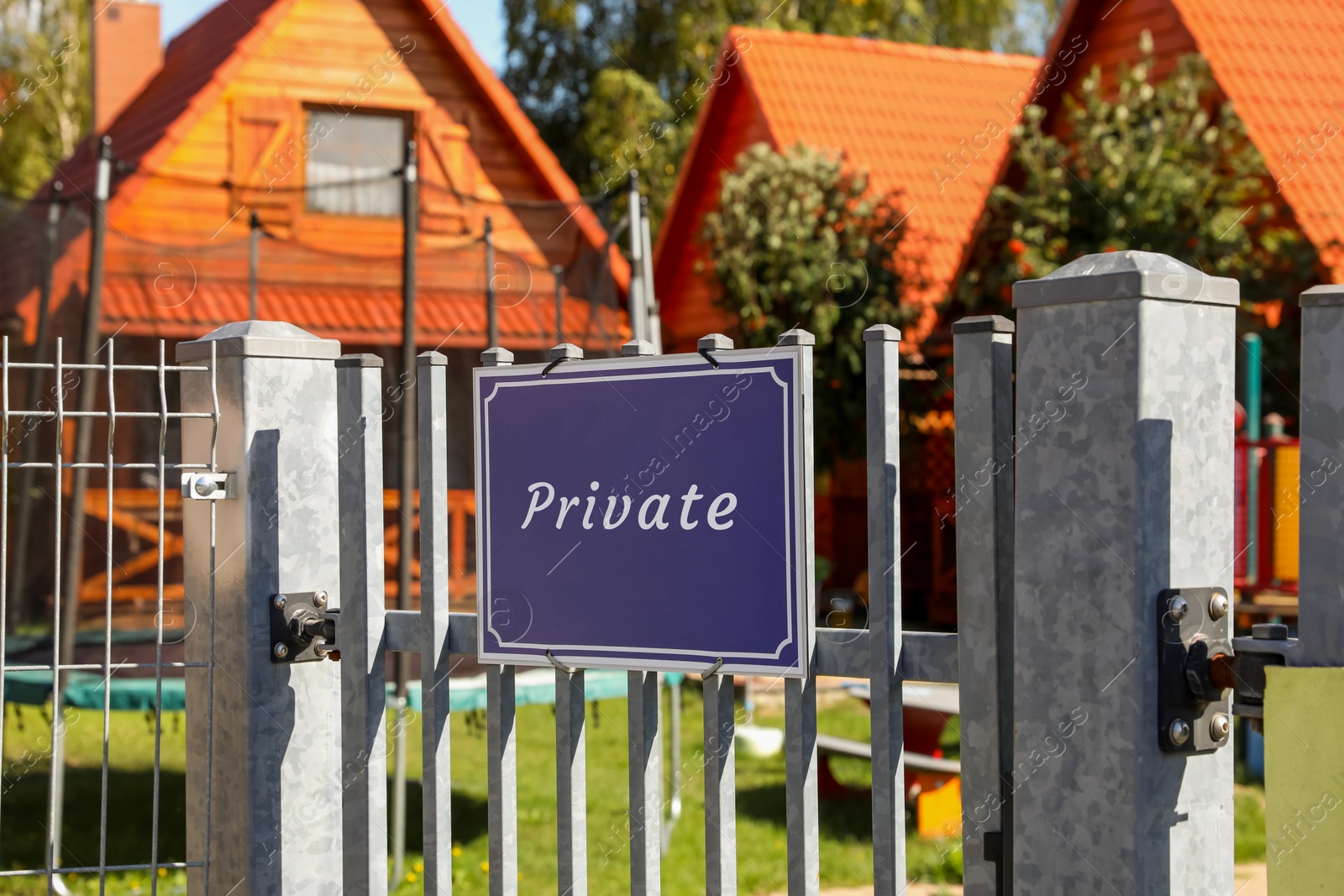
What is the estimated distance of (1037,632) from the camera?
2213 millimetres

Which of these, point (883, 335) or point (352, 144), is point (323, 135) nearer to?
point (352, 144)

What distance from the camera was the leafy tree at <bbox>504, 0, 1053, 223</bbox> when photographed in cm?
2431

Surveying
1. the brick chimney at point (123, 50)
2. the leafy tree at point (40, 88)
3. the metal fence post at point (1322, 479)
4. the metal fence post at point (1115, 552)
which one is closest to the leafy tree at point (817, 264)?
the metal fence post at point (1115, 552)

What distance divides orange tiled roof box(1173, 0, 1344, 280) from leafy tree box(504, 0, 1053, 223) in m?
11.3

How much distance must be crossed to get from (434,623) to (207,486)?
630 millimetres

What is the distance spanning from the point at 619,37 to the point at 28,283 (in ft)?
69.7

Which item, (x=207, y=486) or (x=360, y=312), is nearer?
(x=207, y=486)

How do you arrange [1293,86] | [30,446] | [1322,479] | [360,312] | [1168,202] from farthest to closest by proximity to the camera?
[1293,86] → [1168,202] → [360,312] → [30,446] → [1322,479]

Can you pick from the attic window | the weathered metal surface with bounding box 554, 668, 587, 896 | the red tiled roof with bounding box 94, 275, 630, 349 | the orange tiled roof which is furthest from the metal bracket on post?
the attic window

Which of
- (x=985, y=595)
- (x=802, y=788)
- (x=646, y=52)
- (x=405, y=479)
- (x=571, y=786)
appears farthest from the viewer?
(x=646, y=52)

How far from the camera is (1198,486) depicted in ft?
7.16

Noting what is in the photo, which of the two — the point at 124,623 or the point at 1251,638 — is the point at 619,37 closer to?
the point at 124,623

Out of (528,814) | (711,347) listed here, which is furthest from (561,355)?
Result: (528,814)

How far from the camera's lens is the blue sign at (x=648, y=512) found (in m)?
2.45
